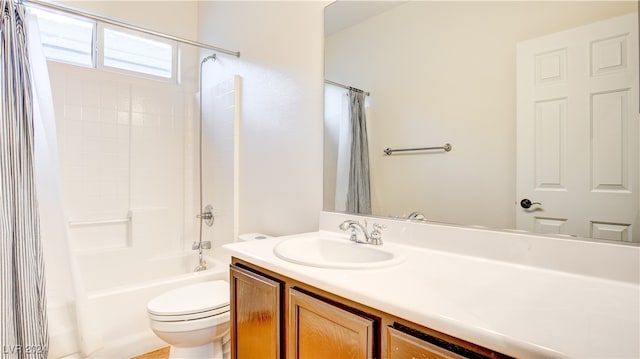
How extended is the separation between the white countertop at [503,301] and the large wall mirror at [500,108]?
0.63 ft

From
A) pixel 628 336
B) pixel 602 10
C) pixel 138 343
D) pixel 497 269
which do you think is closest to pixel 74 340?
pixel 138 343

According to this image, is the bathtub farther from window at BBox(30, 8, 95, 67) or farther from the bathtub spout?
window at BBox(30, 8, 95, 67)

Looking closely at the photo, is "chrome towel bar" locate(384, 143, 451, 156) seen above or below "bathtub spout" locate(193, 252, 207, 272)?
above

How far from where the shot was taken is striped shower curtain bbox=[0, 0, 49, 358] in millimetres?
1498

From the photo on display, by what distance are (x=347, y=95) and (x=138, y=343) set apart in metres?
1.87

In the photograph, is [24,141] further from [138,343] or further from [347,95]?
[347,95]

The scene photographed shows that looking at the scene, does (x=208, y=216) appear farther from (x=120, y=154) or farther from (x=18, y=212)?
(x=18, y=212)

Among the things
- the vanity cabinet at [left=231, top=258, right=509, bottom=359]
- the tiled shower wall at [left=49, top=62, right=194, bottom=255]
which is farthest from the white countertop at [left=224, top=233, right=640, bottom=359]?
the tiled shower wall at [left=49, top=62, right=194, bottom=255]

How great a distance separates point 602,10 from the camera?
917 mm

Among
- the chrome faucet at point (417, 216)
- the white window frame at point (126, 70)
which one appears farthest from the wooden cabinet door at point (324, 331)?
the white window frame at point (126, 70)

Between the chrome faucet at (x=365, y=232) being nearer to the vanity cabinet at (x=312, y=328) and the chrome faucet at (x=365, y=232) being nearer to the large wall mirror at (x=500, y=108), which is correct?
the large wall mirror at (x=500, y=108)

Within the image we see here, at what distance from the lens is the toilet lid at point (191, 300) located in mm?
1531

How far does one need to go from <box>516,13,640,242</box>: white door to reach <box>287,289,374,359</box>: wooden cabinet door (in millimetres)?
648

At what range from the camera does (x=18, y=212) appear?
60.6 inches
